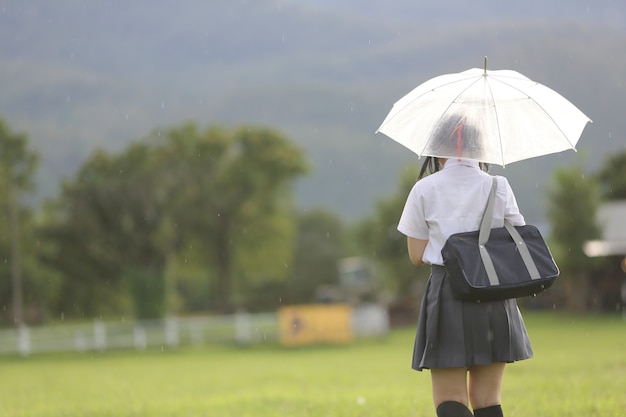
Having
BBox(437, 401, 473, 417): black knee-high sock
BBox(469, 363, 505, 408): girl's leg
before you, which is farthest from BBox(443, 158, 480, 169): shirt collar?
BBox(437, 401, 473, 417): black knee-high sock

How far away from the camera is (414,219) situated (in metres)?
3.42

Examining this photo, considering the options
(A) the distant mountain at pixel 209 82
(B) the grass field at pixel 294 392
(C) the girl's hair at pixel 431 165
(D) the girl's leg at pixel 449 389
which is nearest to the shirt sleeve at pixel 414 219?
(C) the girl's hair at pixel 431 165

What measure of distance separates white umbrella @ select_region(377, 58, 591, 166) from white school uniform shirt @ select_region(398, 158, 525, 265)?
0.13 m

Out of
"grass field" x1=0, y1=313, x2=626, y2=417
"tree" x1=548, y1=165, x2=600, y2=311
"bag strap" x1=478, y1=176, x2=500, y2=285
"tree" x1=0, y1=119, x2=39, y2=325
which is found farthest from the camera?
"tree" x1=0, y1=119, x2=39, y2=325

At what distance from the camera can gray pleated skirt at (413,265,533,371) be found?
10.8 ft

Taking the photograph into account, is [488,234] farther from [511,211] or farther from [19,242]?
[19,242]

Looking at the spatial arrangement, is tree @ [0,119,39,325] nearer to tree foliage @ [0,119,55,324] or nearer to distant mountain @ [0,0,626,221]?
tree foliage @ [0,119,55,324]

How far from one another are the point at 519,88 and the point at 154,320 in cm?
2567

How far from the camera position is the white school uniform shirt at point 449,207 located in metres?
3.37

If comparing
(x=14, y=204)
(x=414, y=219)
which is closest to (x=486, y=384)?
(x=414, y=219)

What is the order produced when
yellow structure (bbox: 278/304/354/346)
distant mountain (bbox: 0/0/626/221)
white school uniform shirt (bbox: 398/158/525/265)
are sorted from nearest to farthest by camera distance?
white school uniform shirt (bbox: 398/158/525/265) < yellow structure (bbox: 278/304/354/346) < distant mountain (bbox: 0/0/626/221)

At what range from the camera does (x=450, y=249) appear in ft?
10.7

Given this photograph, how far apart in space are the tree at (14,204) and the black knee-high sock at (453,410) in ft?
109

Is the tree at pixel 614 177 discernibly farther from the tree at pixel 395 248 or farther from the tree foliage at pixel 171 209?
the tree foliage at pixel 171 209
